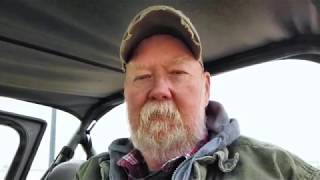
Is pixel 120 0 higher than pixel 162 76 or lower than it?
higher

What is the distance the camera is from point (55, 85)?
122 inches

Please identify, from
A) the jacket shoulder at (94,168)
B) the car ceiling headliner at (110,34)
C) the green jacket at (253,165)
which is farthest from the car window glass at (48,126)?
the green jacket at (253,165)

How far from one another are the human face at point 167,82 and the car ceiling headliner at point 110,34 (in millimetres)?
216

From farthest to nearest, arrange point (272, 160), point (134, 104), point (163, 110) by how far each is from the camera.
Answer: point (134, 104), point (163, 110), point (272, 160)

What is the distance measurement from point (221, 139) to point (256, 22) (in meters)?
0.60

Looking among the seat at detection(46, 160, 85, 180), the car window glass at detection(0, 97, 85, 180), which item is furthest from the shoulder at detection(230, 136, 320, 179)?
the car window glass at detection(0, 97, 85, 180)

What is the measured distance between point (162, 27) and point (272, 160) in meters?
0.66

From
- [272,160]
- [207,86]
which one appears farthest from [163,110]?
[272,160]

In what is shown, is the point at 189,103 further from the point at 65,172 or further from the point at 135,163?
the point at 65,172

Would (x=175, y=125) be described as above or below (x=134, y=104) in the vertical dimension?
below

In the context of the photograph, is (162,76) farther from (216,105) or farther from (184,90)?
(216,105)

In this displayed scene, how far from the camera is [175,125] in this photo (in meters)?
1.88

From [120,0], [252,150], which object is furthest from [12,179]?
[252,150]

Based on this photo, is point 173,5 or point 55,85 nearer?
point 173,5
